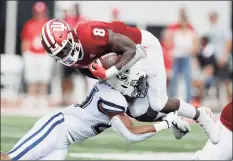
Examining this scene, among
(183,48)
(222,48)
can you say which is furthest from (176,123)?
(222,48)

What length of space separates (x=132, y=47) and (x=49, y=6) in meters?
9.57

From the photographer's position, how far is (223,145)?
17.7 feet

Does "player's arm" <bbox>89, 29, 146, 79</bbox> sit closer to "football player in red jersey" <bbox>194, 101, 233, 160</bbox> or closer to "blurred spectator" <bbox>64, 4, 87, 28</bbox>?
"football player in red jersey" <bbox>194, 101, 233, 160</bbox>

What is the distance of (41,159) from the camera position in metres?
6.24

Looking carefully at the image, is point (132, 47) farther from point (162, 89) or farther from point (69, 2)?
point (69, 2)

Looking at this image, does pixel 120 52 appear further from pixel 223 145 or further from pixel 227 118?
pixel 223 145

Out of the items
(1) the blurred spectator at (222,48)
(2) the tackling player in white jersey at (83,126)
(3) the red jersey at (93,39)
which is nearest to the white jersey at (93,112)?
(2) the tackling player in white jersey at (83,126)

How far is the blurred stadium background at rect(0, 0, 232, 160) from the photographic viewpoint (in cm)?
952

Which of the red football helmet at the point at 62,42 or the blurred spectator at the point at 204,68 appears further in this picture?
the blurred spectator at the point at 204,68

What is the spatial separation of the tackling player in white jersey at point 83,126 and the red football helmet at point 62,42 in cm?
36

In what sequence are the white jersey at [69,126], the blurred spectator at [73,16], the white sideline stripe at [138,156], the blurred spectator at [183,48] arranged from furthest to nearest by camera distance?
the blurred spectator at [73,16] < the blurred spectator at [183,48] < the white sideline stripe at [138,156] < the white jersey at [69,126]

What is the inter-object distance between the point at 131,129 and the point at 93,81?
5246 millimetres

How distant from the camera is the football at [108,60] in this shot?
6.20 metres

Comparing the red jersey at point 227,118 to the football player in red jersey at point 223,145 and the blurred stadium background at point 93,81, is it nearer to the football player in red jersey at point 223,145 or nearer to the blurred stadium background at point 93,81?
the football player in red jersey at point 223,145
